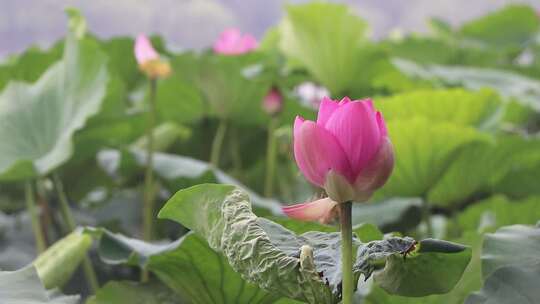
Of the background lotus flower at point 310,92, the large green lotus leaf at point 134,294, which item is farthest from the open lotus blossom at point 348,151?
the background lotus flower at point 310,92

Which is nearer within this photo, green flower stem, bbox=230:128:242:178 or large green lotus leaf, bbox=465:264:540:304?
large green lotus leaf, bbox=465:264:540:304

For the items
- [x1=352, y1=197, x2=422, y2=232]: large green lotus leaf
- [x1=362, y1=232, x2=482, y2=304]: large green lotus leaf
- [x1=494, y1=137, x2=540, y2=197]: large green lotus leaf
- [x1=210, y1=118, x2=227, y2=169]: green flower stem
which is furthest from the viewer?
[x1=210, y1=118, x2=227, y2=169]: green flower stem

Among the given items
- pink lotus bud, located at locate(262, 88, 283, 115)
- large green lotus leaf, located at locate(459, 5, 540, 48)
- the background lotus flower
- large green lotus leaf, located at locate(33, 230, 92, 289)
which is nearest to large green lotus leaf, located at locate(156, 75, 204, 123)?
pink lotus bud, located at locate(262, 88, 283, 115)

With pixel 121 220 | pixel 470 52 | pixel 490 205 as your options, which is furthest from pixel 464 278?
pixel 470 52

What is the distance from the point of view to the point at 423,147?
0.88 metres

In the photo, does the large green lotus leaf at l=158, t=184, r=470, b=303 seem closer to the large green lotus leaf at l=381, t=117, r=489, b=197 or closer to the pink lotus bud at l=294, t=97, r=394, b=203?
the pink lotus bud at l=294, t=97, r=394, b=203

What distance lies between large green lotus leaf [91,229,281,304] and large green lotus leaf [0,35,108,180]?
0.33m

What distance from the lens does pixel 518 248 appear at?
45cm

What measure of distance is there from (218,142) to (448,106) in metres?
0.34

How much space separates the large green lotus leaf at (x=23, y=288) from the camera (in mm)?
435

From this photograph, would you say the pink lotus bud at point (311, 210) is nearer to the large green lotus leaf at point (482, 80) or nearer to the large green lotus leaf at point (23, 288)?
the large green lotus leaf at point (23, 288)

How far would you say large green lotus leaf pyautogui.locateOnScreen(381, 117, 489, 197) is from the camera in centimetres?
85

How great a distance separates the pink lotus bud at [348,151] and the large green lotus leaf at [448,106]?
58 cm

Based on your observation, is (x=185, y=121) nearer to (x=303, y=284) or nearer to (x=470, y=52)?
(x=470, y=52)
